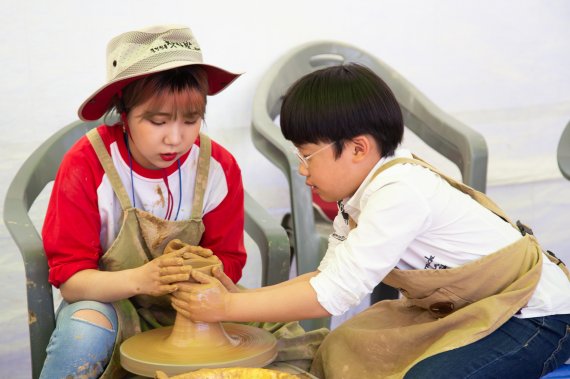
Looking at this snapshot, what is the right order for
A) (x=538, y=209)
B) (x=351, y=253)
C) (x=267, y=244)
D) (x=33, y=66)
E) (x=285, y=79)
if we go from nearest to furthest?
(x=351, y=253), (x=267, y=244), (x=33, y=66), (x=285, y=79), (x=538, y=209)

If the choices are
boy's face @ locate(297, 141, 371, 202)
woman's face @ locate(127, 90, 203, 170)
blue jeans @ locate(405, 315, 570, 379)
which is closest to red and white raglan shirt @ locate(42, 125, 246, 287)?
woman's face @ locate(127, 90, 203, 170)

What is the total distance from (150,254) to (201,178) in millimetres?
223

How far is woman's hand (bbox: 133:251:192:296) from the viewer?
5.75ft

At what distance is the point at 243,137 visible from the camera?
3076mm

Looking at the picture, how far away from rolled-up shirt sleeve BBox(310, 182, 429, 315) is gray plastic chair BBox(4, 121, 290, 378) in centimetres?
46

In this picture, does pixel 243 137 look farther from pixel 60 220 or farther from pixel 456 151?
pixel 60 220

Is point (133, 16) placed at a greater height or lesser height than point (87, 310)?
greater

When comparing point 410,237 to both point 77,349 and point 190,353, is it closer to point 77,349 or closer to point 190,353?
point 190,353

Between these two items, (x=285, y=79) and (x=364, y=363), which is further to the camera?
(x=285, y=79)

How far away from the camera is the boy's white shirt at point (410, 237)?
66.9 inches

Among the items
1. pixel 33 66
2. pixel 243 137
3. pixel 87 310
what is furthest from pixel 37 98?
pixel 87 310

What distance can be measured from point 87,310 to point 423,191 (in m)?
0.77

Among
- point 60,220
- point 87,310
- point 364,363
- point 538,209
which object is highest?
point 60,220

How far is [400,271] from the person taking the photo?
1804mm
